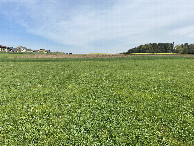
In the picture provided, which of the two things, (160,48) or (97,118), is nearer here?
(97,118)

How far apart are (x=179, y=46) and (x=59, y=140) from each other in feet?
536

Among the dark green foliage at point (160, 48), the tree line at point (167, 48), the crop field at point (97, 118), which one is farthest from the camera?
the dark green foliage at point (160, 48)

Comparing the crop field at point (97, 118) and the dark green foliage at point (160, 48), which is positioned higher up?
the dark green foliage at point (160, 48)

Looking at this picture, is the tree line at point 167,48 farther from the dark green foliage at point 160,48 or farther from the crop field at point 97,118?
the crop field at point 97,118

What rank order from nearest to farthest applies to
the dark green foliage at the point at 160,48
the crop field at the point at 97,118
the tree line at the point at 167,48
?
the crop field at the point at 97,118 < the tree line at the point at 167,48 < the dark green foliage at the point at 160,48

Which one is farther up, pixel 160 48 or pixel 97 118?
pixel 160 48

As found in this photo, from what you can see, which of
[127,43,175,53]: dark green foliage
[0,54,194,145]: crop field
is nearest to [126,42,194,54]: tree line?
[127,43,175,53]: dark green foliage

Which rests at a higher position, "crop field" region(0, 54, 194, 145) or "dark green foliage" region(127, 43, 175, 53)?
"dark green foliage" region(127, 43, 175, 53)

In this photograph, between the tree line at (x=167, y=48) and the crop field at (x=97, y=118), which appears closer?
the crop field at (x=97, y=118)

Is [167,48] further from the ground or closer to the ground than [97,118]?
further from the ground

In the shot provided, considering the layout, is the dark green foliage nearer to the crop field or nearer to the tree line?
the tree line

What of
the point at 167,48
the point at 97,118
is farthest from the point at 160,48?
the point at 97,118

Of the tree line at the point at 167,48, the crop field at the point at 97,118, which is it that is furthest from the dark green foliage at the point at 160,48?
the crop field at the point at 97,118

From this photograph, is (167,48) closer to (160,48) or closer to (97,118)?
(160,48)
